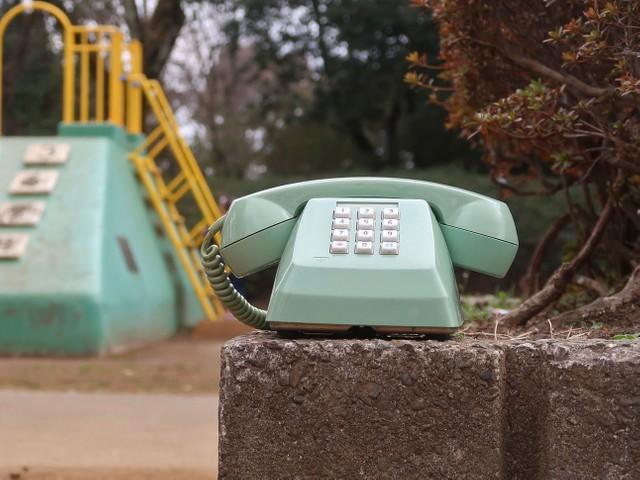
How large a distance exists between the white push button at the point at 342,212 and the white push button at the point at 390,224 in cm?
7

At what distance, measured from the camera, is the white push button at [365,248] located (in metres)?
1.74

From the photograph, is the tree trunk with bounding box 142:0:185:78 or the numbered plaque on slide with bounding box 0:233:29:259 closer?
the numbered plaque on slide with bounding box 0:233:29:259

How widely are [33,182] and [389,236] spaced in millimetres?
8770

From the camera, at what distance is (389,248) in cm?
174

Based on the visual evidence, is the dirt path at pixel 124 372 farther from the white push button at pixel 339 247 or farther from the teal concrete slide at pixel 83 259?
the white push button at pixel 339 247

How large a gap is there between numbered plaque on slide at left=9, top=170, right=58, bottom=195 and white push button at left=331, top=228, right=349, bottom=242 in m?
8.60

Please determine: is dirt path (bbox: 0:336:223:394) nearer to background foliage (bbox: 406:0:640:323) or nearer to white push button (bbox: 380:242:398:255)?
background foliage (bbox: 406:0:640:323)

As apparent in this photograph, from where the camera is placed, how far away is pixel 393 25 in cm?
1845

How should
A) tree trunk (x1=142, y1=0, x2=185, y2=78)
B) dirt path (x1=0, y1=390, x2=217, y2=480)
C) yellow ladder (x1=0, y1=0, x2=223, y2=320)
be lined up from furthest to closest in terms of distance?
tree trunk (x1=142, y1=0, x2=185, y2=78), yellow ladder (x1=0, y1=0, x2=223, y2=320), dirt path (x1=0, y1=390, x2=217, y2=480)

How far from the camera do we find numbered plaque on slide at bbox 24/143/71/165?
33.5ft

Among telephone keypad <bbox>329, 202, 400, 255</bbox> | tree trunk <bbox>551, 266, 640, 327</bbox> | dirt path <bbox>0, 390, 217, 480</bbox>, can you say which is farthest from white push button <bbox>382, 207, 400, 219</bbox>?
dirt path <bbox>0, 390, 217, 480</bbox>

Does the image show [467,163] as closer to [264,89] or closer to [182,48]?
[264,89]

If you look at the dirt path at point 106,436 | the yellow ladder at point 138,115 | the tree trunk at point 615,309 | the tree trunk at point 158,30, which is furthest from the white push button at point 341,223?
the tree trunk at point 158,30

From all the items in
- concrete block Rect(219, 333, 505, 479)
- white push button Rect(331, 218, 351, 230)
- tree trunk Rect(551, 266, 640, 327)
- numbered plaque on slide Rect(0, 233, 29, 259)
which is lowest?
numbered plaque on slide Rect(0, 233, 29, 259)
